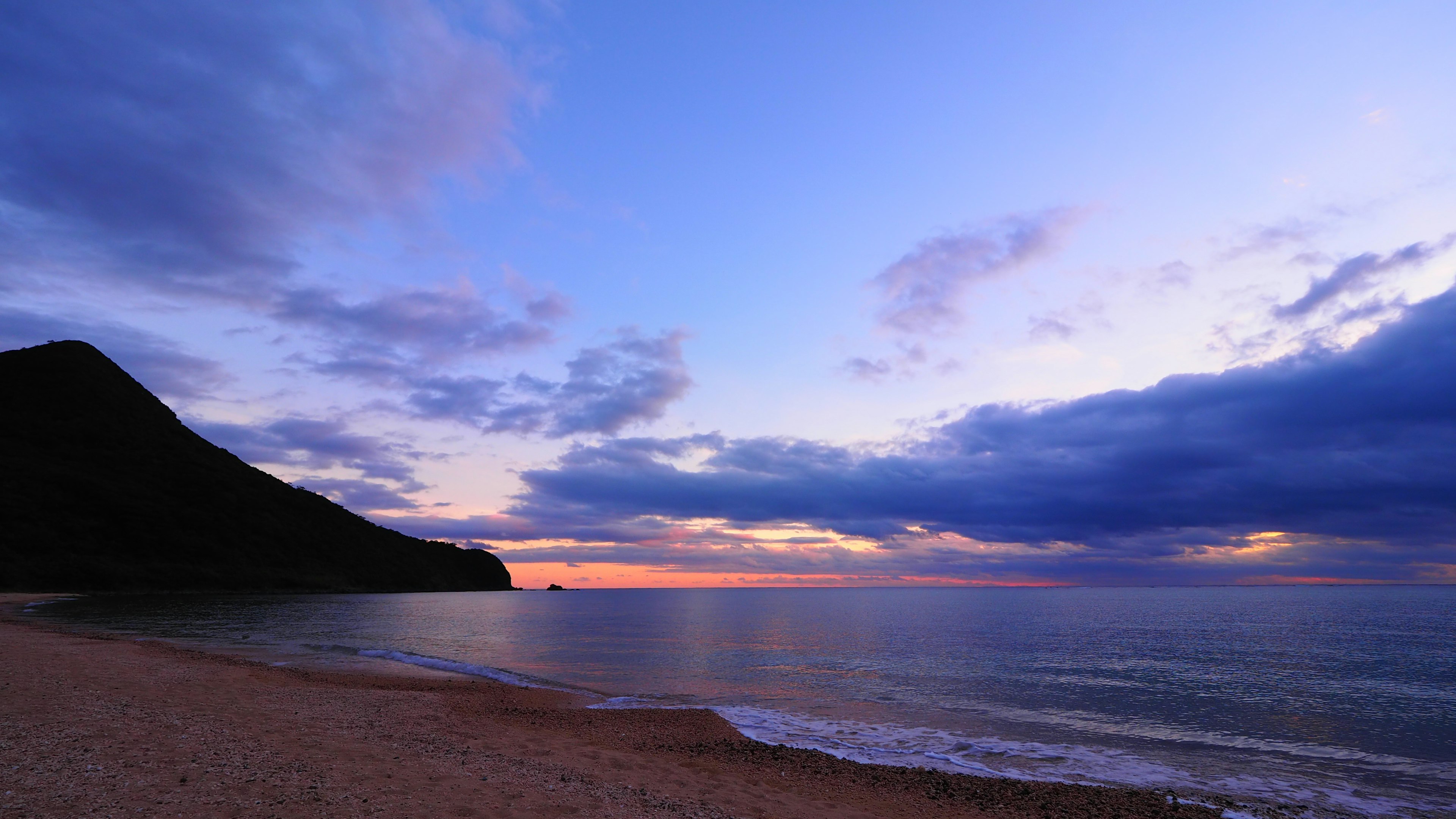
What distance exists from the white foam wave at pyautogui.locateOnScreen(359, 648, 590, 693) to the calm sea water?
1.10 feet

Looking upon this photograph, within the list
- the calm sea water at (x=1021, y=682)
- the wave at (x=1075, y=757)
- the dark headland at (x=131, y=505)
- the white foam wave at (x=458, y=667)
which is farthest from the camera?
the dark headland at (x=131, y=505)

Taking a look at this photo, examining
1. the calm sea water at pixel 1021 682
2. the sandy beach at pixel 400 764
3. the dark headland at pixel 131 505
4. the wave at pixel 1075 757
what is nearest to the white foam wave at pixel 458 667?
the calm sea water at pixel 1021 682

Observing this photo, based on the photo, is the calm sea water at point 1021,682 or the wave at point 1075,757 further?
the calm sea water at point 1021,682

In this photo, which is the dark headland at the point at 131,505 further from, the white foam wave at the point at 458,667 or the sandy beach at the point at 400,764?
the sandy beach at the point at 400,764

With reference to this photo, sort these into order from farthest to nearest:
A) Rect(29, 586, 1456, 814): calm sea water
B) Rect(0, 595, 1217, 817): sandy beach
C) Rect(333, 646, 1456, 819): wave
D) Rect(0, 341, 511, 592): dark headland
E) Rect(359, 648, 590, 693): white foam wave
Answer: Rect(0, 341, 511, 592): dark headland → Rect(359, 648, 590, 693): white foam wave → Rect(29, 586, 1456, 814): calm sea water → Rect(333, 646, 1456, 819): wave → Rect(0, 595, 1217, 817): sandy beach

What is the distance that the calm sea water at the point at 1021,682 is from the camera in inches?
767

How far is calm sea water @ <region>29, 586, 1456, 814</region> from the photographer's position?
19.5 m

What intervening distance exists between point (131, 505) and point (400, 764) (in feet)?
503

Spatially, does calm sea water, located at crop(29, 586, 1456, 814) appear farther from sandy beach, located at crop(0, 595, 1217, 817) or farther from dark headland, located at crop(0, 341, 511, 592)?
dark headland, located at crop(0, 341, 511, 592)

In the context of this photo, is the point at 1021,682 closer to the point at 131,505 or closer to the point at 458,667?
the point at 458,667

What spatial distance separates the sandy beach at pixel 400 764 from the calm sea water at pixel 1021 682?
3314mm

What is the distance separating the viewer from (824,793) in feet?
47.8

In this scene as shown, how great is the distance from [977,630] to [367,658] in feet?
209

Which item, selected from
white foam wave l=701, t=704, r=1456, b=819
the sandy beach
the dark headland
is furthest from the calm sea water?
the dark headland
